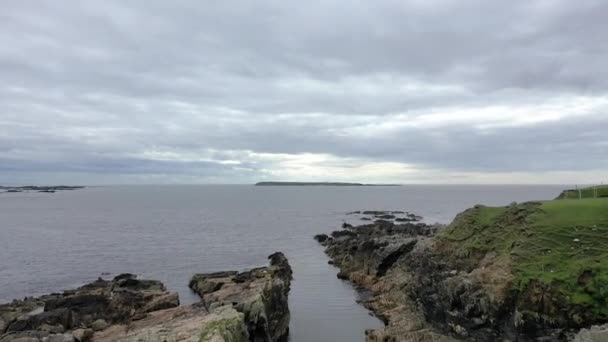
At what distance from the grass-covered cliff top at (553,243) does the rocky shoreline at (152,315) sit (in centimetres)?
1535

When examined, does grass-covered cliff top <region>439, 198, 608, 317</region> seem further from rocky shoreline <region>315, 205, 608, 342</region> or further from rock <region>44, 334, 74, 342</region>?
rock <region>44, 334, 74, 342</region>

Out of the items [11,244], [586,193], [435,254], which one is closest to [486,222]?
[435,254]

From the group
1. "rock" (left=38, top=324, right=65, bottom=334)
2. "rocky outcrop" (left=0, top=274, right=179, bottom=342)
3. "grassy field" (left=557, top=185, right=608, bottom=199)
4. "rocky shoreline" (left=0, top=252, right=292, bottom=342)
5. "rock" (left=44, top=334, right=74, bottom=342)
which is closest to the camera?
"rocky shoreline" (left=0, top=252, right=292, bottom=342)

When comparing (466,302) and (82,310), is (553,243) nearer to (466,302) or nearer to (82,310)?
(466,302)

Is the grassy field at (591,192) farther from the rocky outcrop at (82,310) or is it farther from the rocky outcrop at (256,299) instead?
the rocky outcrop at (82,310)

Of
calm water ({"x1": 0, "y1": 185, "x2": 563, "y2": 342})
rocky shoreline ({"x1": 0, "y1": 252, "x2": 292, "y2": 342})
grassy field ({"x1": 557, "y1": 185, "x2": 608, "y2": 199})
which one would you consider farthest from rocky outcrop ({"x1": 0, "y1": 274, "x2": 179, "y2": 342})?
grassy field ({"x1": 557, "y1": 185, "x2": 608, "y2": 199})

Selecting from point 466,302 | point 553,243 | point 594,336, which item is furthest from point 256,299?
point 553,243

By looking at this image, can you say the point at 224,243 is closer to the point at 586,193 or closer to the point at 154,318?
the point at 154,318

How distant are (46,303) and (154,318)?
13.0 m

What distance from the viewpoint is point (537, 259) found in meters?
27.8

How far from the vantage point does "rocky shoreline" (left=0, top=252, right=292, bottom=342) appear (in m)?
20.1

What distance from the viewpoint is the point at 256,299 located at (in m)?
25.0

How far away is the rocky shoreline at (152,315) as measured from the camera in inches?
790

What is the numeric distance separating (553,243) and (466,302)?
275 inches
